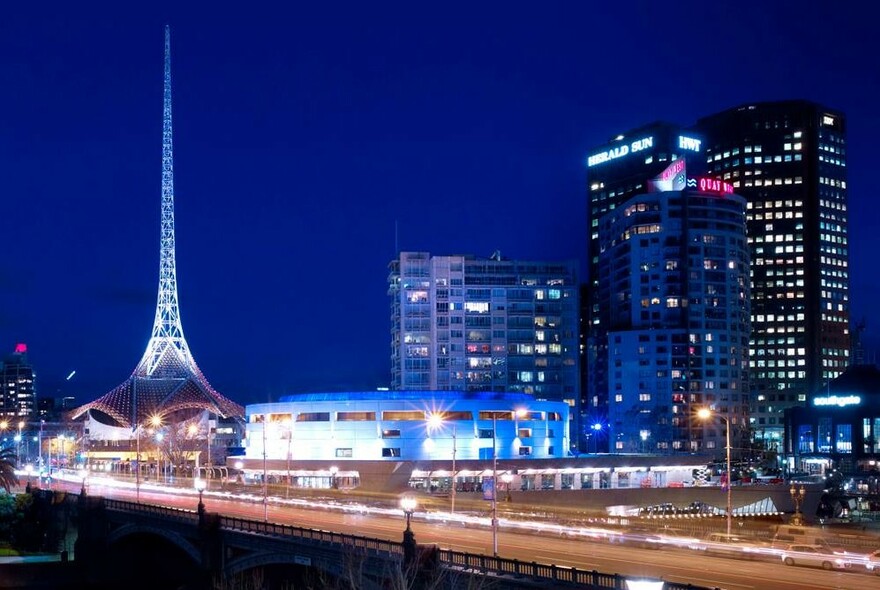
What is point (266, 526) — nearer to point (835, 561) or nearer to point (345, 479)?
point (835, 561)

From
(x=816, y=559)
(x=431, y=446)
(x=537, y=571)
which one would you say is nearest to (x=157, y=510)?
(x=537, y=571)

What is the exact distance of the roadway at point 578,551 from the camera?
4790cm

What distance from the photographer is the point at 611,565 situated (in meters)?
52.6

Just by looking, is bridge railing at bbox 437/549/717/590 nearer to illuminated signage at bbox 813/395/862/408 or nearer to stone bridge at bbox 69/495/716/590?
stone bridge at bbox 69/495/716/590

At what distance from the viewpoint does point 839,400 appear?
194 metres

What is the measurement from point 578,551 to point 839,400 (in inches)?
5848

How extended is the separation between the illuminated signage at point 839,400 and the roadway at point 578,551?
126 m

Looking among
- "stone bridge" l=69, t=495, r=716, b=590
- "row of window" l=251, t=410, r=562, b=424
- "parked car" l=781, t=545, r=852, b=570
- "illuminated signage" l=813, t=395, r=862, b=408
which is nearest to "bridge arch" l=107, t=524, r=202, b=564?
"stone bridge" l=69, t=495, r=716, b=590

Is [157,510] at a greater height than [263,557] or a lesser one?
greater

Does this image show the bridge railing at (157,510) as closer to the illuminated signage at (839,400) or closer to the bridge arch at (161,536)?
the bridge arch at (161,536)

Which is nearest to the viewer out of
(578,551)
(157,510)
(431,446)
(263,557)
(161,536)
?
(578,551)

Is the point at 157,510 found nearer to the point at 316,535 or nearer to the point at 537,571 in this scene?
the point at 316,535

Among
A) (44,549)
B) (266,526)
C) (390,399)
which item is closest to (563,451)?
(390,399)

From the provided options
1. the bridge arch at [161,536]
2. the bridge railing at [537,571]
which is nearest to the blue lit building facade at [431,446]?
the bridge arch at [161,536]
